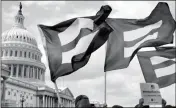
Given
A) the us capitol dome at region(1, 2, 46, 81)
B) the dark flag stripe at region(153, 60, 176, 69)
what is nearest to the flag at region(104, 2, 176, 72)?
the dark flag stripe at region(153, 60, 176, 69)

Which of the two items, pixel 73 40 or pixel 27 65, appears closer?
pixel 73 40

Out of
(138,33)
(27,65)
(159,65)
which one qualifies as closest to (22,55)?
(27,65)

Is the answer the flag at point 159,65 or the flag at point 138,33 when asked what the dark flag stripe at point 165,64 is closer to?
the flag at point 159,65

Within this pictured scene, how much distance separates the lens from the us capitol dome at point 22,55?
316 ft

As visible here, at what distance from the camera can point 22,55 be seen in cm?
9906

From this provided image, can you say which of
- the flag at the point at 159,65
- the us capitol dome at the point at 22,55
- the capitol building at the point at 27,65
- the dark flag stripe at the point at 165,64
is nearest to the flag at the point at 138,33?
the flag at the point at 159,65

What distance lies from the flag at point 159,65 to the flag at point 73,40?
2.03 meters

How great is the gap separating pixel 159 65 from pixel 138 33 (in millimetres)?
1706

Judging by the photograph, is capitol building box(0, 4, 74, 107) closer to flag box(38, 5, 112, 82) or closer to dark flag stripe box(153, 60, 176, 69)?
dark flag stripe box(153, 60, 176, 69)

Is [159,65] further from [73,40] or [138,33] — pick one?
[73,40]

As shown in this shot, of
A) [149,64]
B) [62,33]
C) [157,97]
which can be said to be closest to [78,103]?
[157,97]

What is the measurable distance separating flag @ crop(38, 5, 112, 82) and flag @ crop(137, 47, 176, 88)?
2.03 m

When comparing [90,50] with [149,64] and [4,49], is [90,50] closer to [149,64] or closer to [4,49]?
[149,64]

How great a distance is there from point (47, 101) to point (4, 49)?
1973 cm
